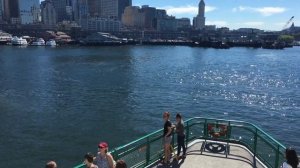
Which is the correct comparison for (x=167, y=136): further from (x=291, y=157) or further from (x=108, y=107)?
(x=108, y=107)

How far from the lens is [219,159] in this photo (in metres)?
14.8

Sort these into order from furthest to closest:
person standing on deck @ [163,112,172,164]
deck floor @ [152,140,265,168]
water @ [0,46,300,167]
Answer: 1. water @ [0,46,300,167]
2. deck floor @ [152,140,265,168]
3. person standing on deck @ [163,112,172,164]

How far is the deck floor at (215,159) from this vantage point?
14.2m

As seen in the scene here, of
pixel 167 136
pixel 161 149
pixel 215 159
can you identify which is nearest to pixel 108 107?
pixel 161 149

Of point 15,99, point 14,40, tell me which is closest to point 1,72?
point 15,99

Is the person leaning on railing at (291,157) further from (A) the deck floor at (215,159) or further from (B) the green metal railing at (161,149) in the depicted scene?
(A) the deck floor at (215,159)

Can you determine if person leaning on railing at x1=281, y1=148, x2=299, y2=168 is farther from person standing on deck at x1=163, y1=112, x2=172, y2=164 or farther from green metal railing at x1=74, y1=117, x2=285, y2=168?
person standing on deck at x1=163, y1=112, x2=172, y2=164

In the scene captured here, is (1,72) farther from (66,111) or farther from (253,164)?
(253,164)

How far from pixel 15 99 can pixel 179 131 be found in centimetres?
3682

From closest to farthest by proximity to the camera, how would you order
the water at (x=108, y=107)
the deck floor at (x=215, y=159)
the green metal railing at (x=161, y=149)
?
the green metal railing at (x=161, y=149) < the deck floor at (x=215, y=159) < the water at (x=108, y=107)

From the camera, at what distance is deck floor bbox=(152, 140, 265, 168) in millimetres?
14195

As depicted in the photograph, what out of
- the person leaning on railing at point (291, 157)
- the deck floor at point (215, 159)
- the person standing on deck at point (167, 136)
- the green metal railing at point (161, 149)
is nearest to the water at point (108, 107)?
the green metal railing at point (161, 149)

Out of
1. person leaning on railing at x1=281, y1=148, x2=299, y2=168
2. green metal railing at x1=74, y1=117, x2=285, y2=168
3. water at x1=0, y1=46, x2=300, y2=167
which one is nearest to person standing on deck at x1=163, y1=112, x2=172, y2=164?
green metal railing at x1=74, y1=117, x2=285, y2=168

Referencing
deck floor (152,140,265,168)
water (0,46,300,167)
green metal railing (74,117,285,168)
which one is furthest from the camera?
water (0,46,300,167)
